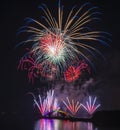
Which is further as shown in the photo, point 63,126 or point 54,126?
point 54,126

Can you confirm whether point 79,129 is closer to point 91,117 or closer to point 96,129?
point 96,129

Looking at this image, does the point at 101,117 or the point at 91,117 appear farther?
the point at 91,117

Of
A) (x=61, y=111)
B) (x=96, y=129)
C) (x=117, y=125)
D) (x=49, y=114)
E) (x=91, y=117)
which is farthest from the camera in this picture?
(x=49, y=114)

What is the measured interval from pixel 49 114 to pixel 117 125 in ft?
184

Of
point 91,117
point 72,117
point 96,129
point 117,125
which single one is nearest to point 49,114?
point 72,117

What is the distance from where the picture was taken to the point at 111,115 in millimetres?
72625

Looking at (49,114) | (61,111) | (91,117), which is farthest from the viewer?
(49,114)

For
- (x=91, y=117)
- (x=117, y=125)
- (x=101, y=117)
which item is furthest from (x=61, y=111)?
(x=117, y=125)

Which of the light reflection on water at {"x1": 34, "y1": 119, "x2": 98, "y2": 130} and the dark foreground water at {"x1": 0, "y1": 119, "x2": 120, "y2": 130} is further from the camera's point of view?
the light reflection on water at {"x1": 34, "y1": 119, "x2": 98, "y2": 130}

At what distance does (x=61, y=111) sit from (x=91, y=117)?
2860 cm

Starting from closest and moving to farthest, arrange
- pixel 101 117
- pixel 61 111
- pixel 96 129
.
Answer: pixel 96 129 < pixel 101 117 < pixel 61 111

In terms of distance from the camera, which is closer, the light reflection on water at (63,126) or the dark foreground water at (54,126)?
the dark foreground water at (54,126)

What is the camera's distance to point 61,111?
11406 cm

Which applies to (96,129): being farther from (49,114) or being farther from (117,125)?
(49,114)
